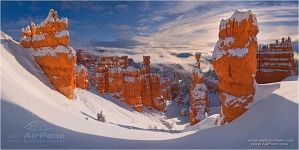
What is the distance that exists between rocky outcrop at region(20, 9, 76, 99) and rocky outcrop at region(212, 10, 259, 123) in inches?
413

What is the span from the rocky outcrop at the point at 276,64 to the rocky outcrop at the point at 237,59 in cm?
2239

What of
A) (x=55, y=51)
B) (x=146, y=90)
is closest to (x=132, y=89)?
(x=146, y=90)

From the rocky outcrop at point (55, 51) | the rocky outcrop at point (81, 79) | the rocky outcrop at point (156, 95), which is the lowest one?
the rocky outcrop at point (156, 95)

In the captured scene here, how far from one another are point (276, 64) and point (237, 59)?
23.7 m

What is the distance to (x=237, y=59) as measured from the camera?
21.5m

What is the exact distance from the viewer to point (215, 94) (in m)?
80.9

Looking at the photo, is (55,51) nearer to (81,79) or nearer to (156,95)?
(81,79)

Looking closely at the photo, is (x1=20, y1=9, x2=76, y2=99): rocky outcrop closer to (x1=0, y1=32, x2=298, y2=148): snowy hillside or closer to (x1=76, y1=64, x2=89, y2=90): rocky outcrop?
(x1=0, y1=32, x2=298, y2=148): snowy hillside

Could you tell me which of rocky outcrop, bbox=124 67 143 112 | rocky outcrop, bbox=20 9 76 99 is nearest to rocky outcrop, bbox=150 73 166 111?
rocky outcrop, bbox=124 67 143 112

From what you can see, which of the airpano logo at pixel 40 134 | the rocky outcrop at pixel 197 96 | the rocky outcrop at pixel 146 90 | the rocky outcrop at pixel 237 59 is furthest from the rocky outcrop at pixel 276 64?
the airpano logo at pixel 40 134

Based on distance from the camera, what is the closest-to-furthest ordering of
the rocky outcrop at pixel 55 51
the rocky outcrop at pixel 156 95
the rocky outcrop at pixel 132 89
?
the rocky outcrop at pixel 55 51 → the rocky outcrop at pixel 132 89 → the rocky outcrop at pixel 156 95

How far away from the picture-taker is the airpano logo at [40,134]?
42.1 feet

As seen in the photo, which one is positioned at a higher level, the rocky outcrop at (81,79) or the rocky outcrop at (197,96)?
the rocky outcrop at (81,79)

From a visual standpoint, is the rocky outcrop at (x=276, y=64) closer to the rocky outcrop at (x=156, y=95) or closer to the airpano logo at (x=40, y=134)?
the rocky outcrop at (x=156, y=95)
